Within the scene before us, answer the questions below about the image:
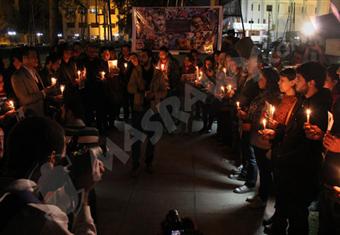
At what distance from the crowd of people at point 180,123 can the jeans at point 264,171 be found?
0.6 inches

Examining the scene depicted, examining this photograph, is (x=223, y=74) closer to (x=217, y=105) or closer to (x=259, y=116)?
(x=217, y=105)

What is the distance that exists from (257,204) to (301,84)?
213 cm

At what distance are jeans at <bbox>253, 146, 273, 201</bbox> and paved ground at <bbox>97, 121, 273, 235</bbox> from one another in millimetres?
275

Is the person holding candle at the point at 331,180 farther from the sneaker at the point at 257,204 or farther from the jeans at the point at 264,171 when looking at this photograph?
the sneaker at the point at 257,204

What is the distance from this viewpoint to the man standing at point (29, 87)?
20.8ft

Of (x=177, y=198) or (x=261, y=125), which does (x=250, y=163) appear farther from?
(x=177, y=198)

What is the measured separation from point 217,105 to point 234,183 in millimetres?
3042

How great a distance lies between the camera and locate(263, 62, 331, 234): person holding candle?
4004mm

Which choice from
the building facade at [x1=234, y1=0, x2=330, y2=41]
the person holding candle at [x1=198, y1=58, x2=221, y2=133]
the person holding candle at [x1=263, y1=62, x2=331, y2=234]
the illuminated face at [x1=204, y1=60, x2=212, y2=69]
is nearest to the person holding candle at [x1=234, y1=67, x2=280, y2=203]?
the person holding candle at [x1=263, y1=62, x2=331, y2=234]

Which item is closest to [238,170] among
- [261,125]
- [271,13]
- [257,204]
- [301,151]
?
[257,204]

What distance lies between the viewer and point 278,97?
5.27m

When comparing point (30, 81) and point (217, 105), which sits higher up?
point (30, 81)

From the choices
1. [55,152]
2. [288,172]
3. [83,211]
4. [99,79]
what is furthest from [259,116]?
[99,79]

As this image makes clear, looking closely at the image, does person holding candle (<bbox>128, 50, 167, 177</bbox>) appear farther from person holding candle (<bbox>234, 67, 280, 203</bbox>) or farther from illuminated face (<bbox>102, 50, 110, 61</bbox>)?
illuminated face (<bbox>102, 50, 110, 61</bbox>)
